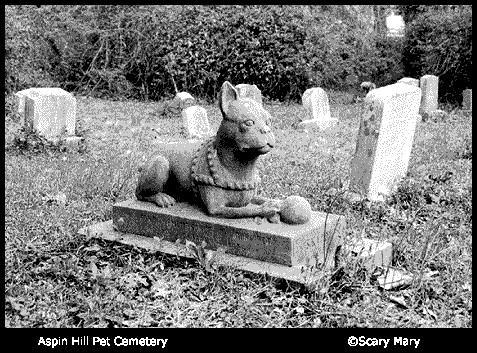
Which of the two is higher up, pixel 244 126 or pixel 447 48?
pixel 447 48

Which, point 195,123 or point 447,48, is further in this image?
point 447,48

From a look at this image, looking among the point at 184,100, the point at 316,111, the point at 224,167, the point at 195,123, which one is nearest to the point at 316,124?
the point at 316,111

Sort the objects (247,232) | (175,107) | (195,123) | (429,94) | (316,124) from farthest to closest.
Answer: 1. (429,94)
2. (175,107)
3. (316,124)
4. (195,123)
5. (247,232)

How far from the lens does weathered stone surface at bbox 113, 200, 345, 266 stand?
4.80 meters

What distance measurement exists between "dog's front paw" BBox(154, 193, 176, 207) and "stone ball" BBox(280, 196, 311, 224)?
93cm

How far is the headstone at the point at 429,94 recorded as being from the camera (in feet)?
52.2

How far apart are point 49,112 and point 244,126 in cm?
660

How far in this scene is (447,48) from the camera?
18875 millimetres

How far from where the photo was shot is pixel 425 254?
209 inches

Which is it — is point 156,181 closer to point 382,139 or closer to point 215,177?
point 215,177

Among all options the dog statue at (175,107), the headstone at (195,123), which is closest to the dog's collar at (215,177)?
the headstone at (195,123)
